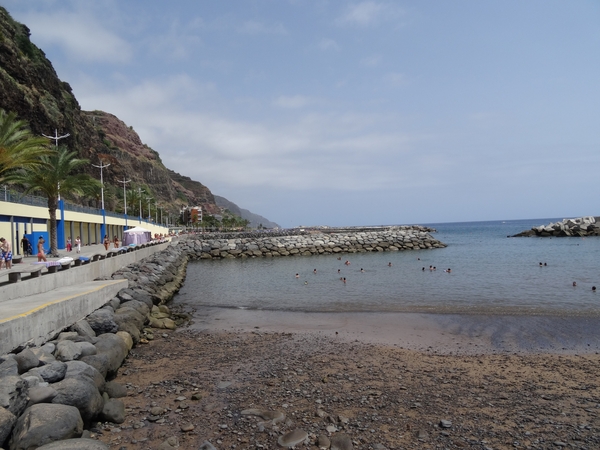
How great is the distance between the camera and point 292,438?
5.51m

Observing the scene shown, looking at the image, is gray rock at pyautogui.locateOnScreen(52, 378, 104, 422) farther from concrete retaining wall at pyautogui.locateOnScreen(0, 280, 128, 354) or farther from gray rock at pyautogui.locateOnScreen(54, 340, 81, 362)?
concrete retaining wall at pyautogui.locateOnScreen(0, 280, 128, 354)

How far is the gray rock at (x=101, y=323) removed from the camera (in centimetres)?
948

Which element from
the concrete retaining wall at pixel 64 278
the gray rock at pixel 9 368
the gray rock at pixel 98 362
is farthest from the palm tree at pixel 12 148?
the gray rock at pixel 9 368

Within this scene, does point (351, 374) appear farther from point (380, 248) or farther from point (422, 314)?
point (380, 248)

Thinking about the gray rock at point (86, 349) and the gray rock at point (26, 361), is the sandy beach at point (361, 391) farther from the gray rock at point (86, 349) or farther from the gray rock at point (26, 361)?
the gray rock at point (26, 361)

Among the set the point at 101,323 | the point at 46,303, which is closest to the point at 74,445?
the point at 46,303

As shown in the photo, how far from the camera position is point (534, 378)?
7.89 meters

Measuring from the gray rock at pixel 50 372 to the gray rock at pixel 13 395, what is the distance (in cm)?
59

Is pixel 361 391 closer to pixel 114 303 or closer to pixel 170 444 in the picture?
pixel 170 444

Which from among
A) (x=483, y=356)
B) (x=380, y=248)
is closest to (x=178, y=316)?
(x=483, y=356)

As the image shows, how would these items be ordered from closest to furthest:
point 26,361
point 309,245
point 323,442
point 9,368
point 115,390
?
point 323,442 → point 9,368 → point 26,361 → point 115,390 → point 309,245

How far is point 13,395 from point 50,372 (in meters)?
0.87

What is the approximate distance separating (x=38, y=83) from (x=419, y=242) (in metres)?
51.9

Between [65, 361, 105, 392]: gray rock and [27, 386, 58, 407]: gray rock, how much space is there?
2.05 feet
